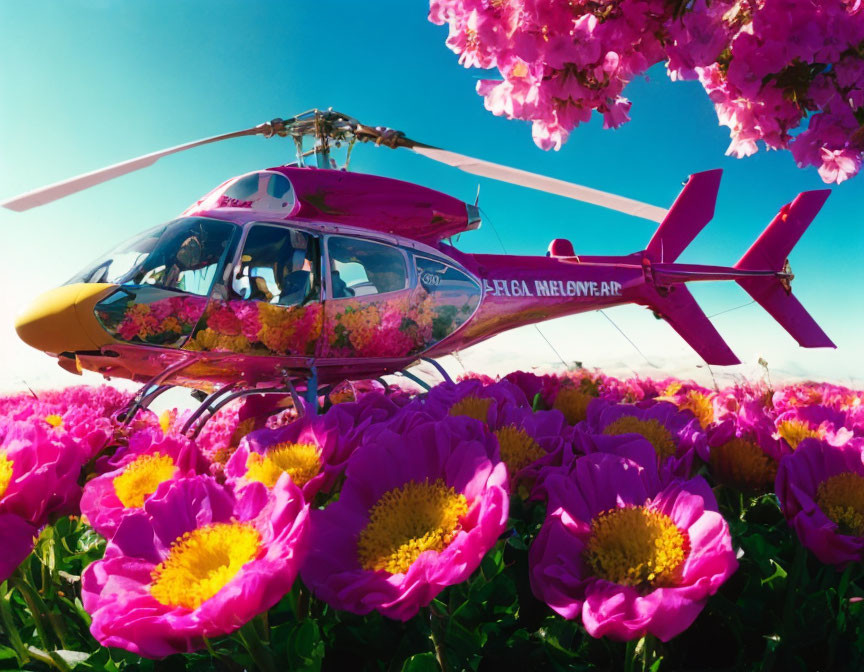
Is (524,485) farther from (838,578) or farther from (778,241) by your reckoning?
(778,241)

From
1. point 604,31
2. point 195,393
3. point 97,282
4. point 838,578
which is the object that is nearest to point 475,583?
point 838,578

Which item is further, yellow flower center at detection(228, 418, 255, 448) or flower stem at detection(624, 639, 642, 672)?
yellow flower center at detection(228, 418, 255, 448)

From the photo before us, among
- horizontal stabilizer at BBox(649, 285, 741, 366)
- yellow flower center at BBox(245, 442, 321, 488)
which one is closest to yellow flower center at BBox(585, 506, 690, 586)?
yellow flower center at BBox(245, 442, 321, 488)

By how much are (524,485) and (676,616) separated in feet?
0.96

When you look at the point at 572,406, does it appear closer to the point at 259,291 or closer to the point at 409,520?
the point at 409,520

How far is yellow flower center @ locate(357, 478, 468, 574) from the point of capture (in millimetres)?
592

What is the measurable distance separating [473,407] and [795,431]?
0.63 metres

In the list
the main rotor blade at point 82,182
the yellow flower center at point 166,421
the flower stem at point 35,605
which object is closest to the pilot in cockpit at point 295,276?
the main rotor blade at point 82,182

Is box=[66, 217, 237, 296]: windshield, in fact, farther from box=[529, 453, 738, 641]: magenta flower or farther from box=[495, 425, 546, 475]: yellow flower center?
box=[529, 453, 738, 641]: magenta flower

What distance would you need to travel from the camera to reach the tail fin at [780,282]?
25.8ft

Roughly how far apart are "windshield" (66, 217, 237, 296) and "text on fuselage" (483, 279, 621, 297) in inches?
101

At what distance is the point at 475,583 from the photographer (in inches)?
26.7

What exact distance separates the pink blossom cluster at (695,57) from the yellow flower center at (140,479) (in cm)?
174

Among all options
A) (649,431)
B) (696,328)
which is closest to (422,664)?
(649,431)
